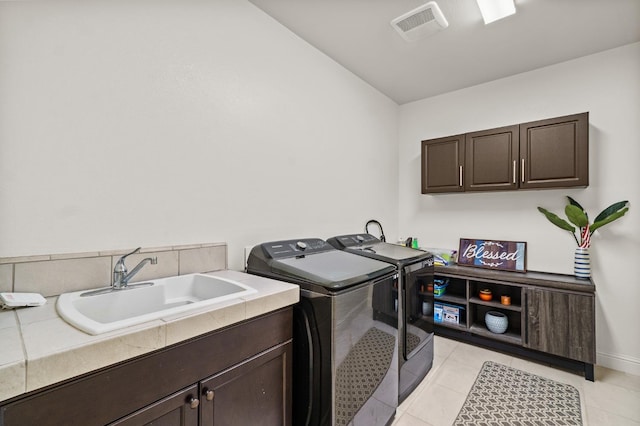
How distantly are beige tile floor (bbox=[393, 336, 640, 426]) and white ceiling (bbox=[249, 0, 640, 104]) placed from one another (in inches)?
113

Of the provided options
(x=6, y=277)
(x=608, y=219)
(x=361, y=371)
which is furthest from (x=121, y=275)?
(x=608, y=219)

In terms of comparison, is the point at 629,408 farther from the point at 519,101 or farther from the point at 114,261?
the point at 114,261

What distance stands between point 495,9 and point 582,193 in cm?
189

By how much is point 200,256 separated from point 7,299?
31.6 inches

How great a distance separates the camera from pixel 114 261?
1366mm

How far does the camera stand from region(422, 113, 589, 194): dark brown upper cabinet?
98.9 inches

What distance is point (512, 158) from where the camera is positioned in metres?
2.83

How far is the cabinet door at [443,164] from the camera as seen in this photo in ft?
10.3

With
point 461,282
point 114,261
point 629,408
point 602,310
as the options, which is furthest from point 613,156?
point 114,261

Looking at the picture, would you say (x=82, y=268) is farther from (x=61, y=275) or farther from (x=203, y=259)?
(x=203, y=259)

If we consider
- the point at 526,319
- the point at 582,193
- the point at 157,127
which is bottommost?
the point at 526,319

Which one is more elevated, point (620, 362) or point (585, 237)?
point (585, 237)

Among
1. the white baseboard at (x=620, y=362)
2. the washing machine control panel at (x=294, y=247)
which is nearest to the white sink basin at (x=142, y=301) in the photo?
the washing machine control panel at (x=294, y=247)

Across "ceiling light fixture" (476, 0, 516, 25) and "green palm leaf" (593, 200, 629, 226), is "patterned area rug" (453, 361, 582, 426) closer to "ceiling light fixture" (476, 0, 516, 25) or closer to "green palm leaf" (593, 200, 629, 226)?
"green palm leaf" (593, 200, 629, 226)
